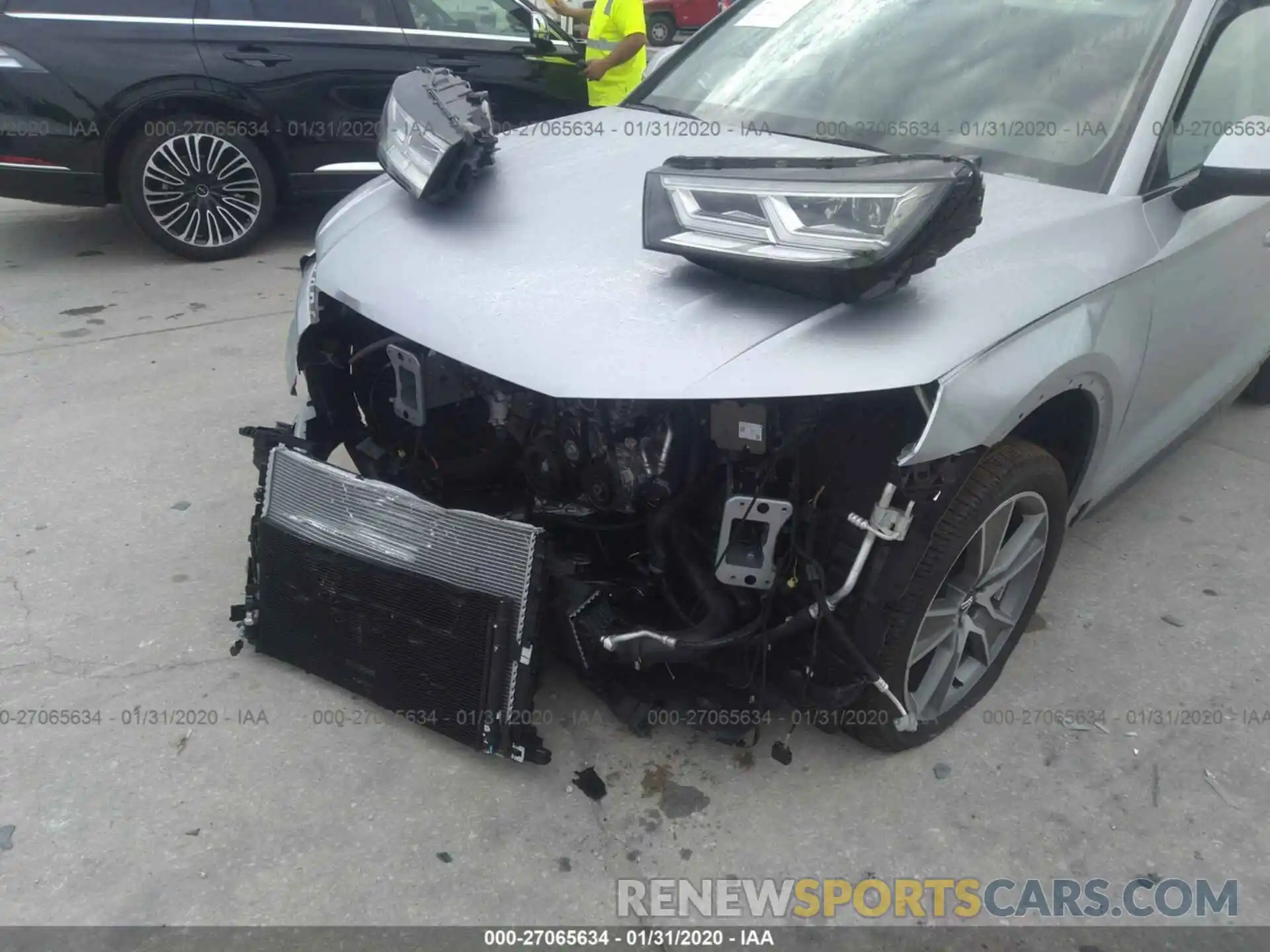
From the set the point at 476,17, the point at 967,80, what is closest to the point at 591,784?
the point at 967,80

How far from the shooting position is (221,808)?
2.22 m

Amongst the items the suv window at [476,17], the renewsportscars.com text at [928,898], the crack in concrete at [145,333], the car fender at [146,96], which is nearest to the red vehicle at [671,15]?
the suv window at [476,17]

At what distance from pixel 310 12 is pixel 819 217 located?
16.0ft

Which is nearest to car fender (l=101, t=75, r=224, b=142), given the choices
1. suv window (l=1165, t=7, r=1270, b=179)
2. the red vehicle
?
suv window (l=1165, t=7, r=1270, b=179)

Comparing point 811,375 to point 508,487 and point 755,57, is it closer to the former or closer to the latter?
point 508,487

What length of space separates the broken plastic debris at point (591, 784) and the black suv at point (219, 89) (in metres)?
3.59

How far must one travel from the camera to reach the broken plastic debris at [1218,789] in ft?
7.75

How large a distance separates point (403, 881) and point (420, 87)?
2.11m

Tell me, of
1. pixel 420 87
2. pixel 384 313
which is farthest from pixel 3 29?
pixel 384 313

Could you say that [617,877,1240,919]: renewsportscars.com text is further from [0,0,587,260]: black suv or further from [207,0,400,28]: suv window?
[207,0,400,28]: suv window

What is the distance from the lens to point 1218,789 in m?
2.40

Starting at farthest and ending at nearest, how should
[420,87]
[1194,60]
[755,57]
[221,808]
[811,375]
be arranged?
[755,57] → [420,87] → [1194,60] → [221,808] → [811,375]

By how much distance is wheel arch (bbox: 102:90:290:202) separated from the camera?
527cm

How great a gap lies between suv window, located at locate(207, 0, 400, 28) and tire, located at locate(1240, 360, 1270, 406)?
16.2 ft
